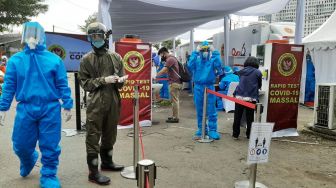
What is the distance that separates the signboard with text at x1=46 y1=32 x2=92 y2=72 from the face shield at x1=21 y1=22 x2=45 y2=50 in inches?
104

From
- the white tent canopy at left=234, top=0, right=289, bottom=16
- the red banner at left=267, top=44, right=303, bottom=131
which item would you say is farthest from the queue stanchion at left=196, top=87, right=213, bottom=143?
the white tent canopy at left=234, top=0, right=289, bottom=16

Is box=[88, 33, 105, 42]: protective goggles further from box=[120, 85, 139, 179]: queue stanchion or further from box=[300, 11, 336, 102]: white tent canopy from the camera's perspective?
box=[300, 11, 336, 102]: white tent canopy

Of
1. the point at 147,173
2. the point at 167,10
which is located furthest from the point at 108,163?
the point at 167,10

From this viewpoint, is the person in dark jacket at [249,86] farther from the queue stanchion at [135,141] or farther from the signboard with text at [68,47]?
the signboard with text at [68,47]

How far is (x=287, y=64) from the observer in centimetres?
656

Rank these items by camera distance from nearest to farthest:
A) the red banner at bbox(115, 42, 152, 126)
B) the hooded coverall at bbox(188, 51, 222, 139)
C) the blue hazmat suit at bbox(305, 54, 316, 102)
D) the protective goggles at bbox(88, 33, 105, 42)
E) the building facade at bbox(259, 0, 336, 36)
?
the protective goggles at bbox(88, 33, 105, 42)
the hooded coverall at bbox(188, 51, 222, 139)
the red banner at bbox(115, 42, 152, 126)
the blue hazmat suit at bbox(305, 54, 316, 102)
the building facade at bbox(259, 0, 336, 36)

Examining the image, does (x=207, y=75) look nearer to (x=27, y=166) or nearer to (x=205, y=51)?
(x=205, y=51)

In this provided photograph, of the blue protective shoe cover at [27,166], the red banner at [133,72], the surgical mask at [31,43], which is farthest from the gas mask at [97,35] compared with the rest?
the red banner at [133,72]

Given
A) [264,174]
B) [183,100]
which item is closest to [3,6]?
[183,100]

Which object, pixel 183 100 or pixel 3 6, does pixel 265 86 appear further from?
pixel 3 6

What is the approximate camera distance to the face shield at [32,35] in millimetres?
3664

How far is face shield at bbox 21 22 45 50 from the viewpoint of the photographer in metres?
3.66

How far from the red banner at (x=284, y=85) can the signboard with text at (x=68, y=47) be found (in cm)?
387

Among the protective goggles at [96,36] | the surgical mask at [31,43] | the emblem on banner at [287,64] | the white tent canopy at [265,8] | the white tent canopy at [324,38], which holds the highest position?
the white tent canopy at [265,8]
